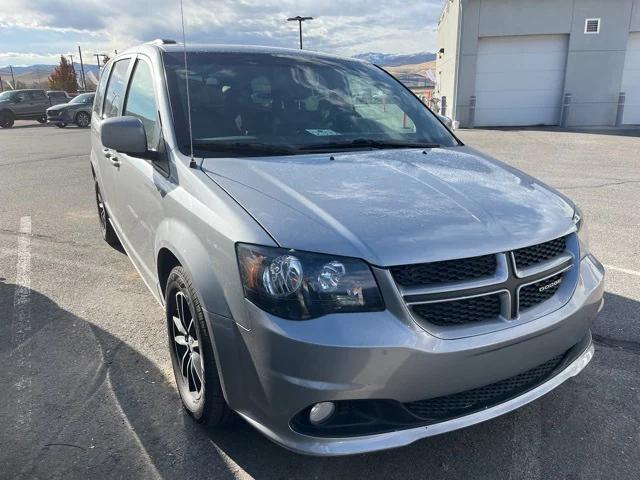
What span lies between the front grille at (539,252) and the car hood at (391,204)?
4 centimetres

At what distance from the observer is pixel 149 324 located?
12.8 feet

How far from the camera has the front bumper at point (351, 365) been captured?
1.95 meters

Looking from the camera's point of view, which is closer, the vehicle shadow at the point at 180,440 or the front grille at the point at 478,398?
the front grille at the point at 478,398

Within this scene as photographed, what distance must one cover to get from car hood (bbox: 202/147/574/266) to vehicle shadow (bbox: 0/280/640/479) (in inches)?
38.9

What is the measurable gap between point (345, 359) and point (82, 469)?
139 cm

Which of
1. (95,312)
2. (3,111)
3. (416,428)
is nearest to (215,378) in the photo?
(416,428)

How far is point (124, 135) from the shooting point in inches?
113

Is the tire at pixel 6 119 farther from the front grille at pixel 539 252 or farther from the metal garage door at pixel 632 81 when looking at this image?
the front grille at pixel 539 252

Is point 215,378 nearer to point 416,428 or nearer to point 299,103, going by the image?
point 416,428

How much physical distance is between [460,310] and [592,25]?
803 inches

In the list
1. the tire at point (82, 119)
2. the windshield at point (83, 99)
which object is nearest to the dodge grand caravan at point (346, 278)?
the tire at point (82, 119)

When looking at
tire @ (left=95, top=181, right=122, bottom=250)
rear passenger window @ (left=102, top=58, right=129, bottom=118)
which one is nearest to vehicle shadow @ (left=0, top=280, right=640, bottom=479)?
rear passenger window @ (left=102, top=58, right=129, bottom=118)

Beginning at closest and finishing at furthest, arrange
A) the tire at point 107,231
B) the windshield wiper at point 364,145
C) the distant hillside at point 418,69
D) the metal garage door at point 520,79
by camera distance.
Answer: the windshield wiper at point 364,145
the tire at point 107,231
the metal garage door at point 520,79
the distant hillside at point 418,69

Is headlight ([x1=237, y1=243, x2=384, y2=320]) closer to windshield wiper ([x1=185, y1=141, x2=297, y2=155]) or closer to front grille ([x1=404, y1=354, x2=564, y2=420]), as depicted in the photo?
front grille ([x1=404, y1=354, x2=564, y2=420])
